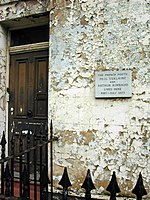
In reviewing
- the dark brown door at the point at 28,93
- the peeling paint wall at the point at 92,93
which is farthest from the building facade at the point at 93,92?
the dark brown door at the point at 28,93

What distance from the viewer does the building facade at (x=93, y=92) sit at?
126 inches

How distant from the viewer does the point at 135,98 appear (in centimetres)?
322

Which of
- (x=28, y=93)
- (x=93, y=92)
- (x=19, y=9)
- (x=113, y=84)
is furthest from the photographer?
(x=28, y=93)

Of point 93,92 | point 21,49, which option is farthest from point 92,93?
point 21,49

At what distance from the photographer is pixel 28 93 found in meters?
4.29

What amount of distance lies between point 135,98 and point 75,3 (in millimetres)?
1408

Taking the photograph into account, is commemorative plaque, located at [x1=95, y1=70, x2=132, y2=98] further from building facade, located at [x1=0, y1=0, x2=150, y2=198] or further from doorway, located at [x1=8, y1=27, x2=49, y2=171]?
doorway, located at [x1=8, y1=27, x2=49, y2=171]

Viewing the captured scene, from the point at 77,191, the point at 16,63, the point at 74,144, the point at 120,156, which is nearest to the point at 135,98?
the point at 120,156

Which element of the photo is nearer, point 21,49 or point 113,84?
point 113,84

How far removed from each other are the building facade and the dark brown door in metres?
0.54

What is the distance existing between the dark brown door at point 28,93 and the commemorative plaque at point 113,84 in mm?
1019

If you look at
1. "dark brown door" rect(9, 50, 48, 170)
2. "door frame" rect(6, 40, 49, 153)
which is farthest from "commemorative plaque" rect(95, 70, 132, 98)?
"door frame" rect(6, 40, 49, 153)

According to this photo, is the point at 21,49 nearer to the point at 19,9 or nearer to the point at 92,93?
the point at 19,9

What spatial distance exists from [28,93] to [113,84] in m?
1.50
